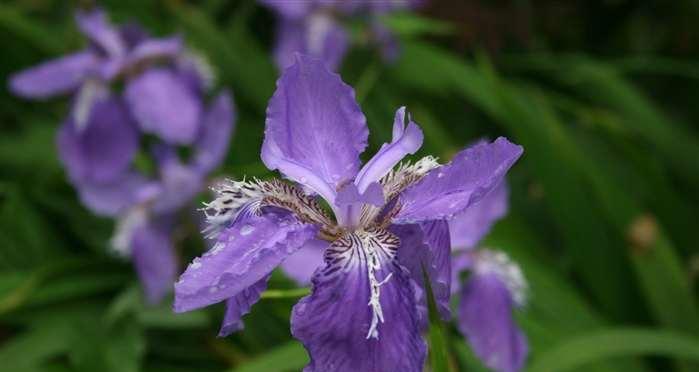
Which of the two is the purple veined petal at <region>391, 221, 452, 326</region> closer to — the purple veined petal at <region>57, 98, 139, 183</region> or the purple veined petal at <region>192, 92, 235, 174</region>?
the purple veined petal at <region>192, 92, 235, 174</region>

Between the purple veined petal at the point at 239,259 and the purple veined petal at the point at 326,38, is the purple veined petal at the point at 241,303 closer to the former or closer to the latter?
the purple veined petal at the point at 239,259

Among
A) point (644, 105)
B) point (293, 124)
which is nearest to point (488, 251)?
point (293, 124)

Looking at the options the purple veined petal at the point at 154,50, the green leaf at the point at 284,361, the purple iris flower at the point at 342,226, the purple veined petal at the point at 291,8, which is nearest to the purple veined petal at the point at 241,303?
the purple iris flower at the point at 342,226

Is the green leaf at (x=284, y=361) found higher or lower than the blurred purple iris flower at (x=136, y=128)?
lower

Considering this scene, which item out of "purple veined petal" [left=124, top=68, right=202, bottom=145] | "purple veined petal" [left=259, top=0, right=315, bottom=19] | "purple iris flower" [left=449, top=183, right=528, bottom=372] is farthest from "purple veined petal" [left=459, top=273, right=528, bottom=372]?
"purple veined petal" [left=259, top=0, right=315, bottom=19]

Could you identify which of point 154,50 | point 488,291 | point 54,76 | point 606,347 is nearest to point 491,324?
point 488,291

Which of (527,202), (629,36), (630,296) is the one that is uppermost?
(629,36)

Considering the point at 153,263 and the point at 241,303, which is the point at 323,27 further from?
the point at 241,303

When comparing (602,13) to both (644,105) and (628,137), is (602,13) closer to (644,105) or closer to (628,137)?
(644,105)
